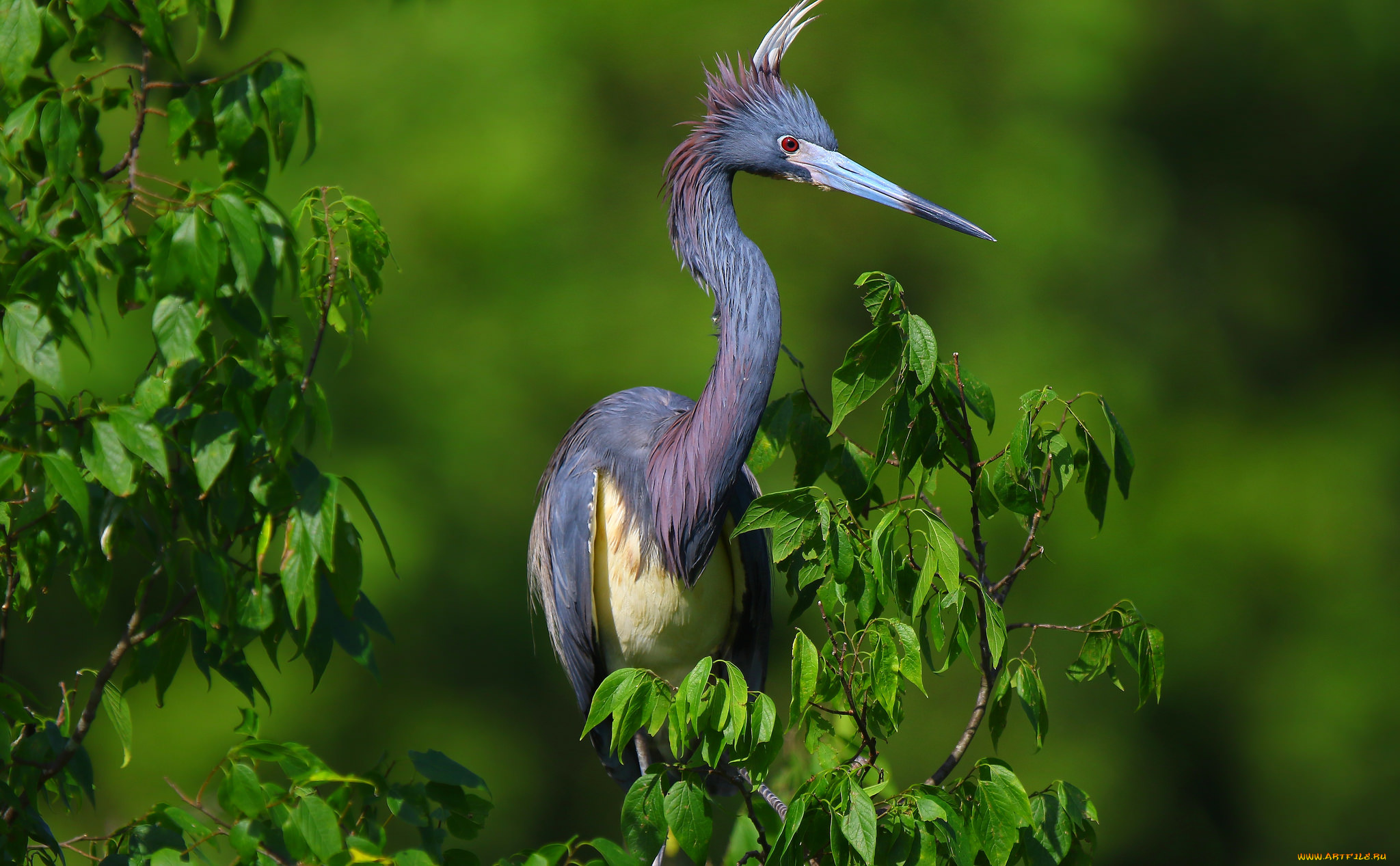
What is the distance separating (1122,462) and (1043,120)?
5.41 metres

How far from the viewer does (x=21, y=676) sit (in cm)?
603

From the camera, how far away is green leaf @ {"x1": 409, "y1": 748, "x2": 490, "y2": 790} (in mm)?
1396

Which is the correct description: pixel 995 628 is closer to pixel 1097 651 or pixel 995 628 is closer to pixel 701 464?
pixel 1097 651

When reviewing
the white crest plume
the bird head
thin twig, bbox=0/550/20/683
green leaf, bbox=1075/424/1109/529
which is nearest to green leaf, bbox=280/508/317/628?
thin twig, bbox=0/550/20/683

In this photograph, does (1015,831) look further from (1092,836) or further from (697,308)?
(697,308)

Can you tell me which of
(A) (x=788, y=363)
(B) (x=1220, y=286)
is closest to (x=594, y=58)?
(A) (x=788, y=363)

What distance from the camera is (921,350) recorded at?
1622 mm

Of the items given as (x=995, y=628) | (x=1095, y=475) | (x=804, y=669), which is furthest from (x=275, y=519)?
(x=1095, y=475)

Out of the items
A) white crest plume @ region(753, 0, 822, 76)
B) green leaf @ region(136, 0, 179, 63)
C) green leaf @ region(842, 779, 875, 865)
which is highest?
white crest plume @ region(753, 0, 822, 76)

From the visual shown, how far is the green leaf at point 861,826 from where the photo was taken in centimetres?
147

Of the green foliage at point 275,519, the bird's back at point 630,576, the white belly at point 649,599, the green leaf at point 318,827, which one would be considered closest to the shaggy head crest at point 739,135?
the bird's back at point 630,576

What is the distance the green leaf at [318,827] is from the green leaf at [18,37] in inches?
32.8

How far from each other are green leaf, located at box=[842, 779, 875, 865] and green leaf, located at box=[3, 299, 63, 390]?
1.02m

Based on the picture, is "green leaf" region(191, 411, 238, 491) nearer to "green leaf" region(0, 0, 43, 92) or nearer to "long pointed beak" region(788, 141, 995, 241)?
"green leaf" region(0, 0, 43, 92)
